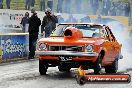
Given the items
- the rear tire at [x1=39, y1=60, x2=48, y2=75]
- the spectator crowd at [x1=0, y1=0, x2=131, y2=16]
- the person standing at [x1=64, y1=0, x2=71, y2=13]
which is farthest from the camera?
the person standing at [x1=64, y1=0, x2=71, y2=13]

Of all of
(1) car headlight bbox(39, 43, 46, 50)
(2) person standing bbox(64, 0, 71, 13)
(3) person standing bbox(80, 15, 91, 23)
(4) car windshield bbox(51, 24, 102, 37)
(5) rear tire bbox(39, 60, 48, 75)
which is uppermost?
(2) person standing bbox(64, 0, 71, 13)

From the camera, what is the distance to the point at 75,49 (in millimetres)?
12984

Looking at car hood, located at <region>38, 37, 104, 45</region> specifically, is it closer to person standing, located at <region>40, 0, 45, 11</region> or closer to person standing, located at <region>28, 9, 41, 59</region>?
person standing, located at <region>28, 9, 41, 59</region>

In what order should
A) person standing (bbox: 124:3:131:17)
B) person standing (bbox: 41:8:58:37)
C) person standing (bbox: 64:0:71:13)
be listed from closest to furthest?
1. person standing (bbox: 41:8:58:37)
2. person standing (bbox: 64:0:71:13)
3. person standing (bbox: 124:3:131:17)

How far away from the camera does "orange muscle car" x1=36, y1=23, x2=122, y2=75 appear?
12.9 m

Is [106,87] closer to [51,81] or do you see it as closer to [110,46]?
[51,81]

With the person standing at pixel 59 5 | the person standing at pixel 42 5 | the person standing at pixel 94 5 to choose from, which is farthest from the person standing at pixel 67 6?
the person standing at pixel 42 5

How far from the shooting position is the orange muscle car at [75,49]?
1289 centimetres

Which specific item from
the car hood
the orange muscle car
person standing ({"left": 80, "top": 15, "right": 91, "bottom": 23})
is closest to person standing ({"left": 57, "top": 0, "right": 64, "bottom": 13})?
person standing ({"left": 80, "top": 15, "right": 91, "bottom": 23})

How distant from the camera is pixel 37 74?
45.4 feet

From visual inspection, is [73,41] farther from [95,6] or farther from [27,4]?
[95,6]

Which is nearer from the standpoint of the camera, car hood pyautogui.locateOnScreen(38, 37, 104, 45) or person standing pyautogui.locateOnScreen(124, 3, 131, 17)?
car hood pyautogui.locateOnScreen(38, 37, 104, 45)

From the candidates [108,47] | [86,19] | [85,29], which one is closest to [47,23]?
[85,29]

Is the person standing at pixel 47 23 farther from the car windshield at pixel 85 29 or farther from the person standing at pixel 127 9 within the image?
the person standing at pixel 127 9
